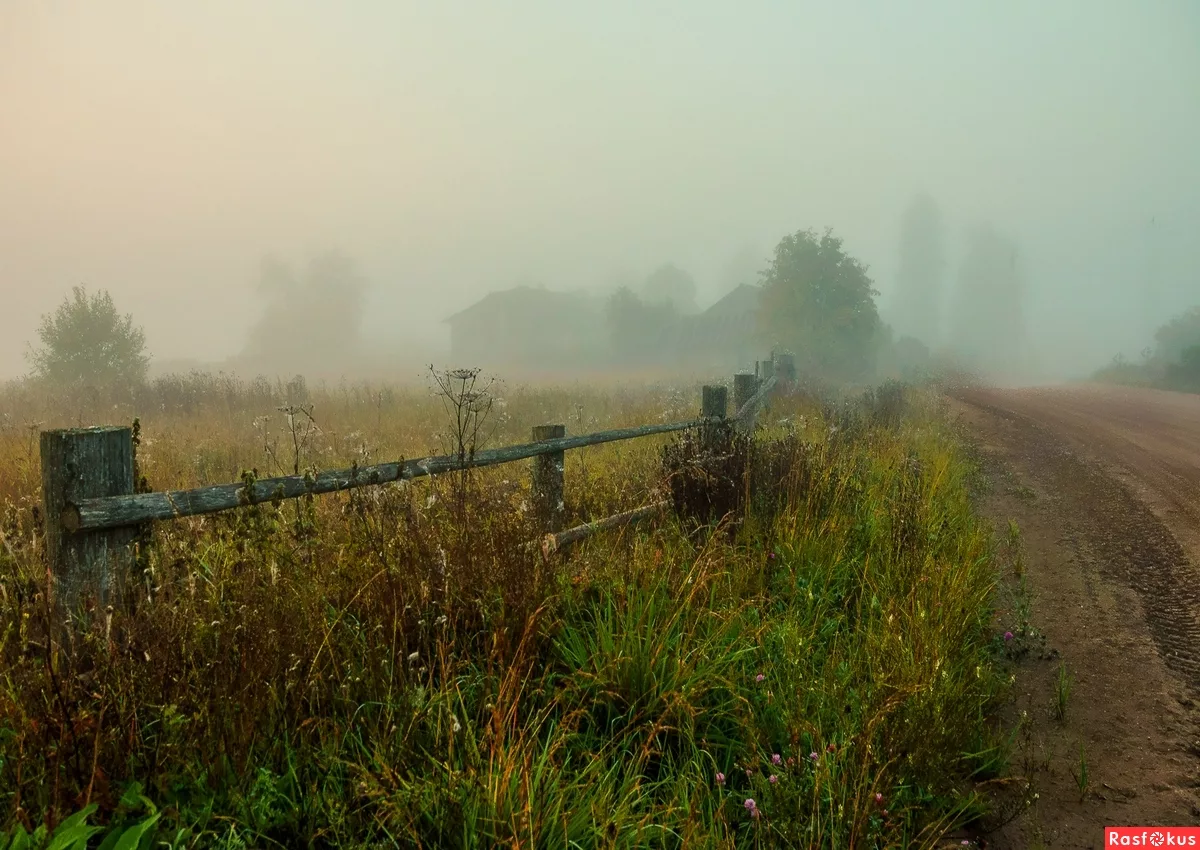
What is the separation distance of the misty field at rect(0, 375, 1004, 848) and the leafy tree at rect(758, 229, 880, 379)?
3685 centimetres

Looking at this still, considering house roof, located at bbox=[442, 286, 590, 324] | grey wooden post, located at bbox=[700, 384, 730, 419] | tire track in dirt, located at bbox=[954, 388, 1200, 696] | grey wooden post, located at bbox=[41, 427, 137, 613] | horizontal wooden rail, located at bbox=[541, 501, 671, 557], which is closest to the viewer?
grey wooden post, located at bbox=[41, 427, 137, 613]

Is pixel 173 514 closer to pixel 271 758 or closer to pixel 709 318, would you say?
pixel 271 758

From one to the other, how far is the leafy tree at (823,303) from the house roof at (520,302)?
4851 centimetres

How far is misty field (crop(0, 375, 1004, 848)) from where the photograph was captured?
6.65ft

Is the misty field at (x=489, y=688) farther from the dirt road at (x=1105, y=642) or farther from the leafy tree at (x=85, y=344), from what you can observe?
the leafy tree at (x=85, y=344)

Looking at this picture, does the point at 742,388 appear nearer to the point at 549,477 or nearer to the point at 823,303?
the point at 549,477

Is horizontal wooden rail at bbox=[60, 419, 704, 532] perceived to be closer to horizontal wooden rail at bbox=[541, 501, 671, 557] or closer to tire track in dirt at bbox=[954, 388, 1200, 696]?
horizontal wooden rail at bbox=[541, 501, 671, 557]

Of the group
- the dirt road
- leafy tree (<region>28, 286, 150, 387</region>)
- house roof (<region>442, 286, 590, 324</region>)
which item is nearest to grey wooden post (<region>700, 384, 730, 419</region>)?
the dirt road

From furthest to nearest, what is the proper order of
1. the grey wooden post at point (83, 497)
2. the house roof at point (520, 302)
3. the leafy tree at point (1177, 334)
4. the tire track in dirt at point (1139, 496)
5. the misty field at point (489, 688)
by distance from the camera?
1. the house roof at point (520, 302)
2. the leafy tree at point (1177, 334)
3. the tire track in dirt at point (1139, 496)
4. the grey wooden post at point (83, 497)
5. the misty field at point (489, 688)

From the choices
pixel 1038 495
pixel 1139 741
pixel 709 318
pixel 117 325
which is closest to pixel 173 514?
pixel 1139 741

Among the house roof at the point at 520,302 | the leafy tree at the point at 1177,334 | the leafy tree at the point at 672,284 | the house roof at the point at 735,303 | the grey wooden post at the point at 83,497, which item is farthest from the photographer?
the leafy tree at the point at 672,284

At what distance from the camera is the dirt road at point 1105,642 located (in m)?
2.92

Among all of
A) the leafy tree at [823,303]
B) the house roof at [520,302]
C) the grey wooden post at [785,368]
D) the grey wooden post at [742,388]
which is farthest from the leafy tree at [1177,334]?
the house roof at [520,302]

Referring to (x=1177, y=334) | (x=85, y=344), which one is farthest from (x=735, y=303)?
(x=85, y=344)
